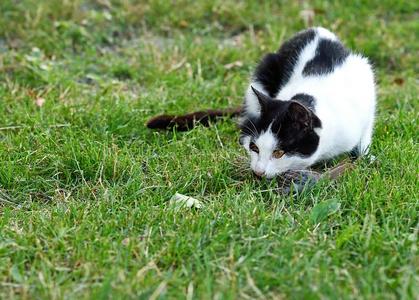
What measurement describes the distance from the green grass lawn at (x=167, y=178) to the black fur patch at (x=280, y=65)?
0.33m

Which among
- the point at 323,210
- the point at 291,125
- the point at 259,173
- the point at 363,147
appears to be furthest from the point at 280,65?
the point at 323,210

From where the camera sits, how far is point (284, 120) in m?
3.40

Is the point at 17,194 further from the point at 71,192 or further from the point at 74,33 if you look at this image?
the point at 74,33

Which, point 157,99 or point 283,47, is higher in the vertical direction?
point 283,47

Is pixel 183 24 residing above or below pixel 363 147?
below

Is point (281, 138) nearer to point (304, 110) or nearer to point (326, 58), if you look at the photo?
point (304, 110)

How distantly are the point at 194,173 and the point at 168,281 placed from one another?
1.02m

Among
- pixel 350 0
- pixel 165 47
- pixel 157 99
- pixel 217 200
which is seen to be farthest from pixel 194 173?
pixel 350 0

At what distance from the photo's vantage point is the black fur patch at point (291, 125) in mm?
3373

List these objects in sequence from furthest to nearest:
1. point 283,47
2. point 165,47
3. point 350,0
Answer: point 350,0
point 165,47
point 283,47

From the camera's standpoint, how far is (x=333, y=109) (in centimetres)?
367

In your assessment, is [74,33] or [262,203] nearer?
[262,203]

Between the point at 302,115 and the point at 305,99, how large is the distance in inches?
12.1

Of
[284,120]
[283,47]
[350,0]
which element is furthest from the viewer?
[350,0]
